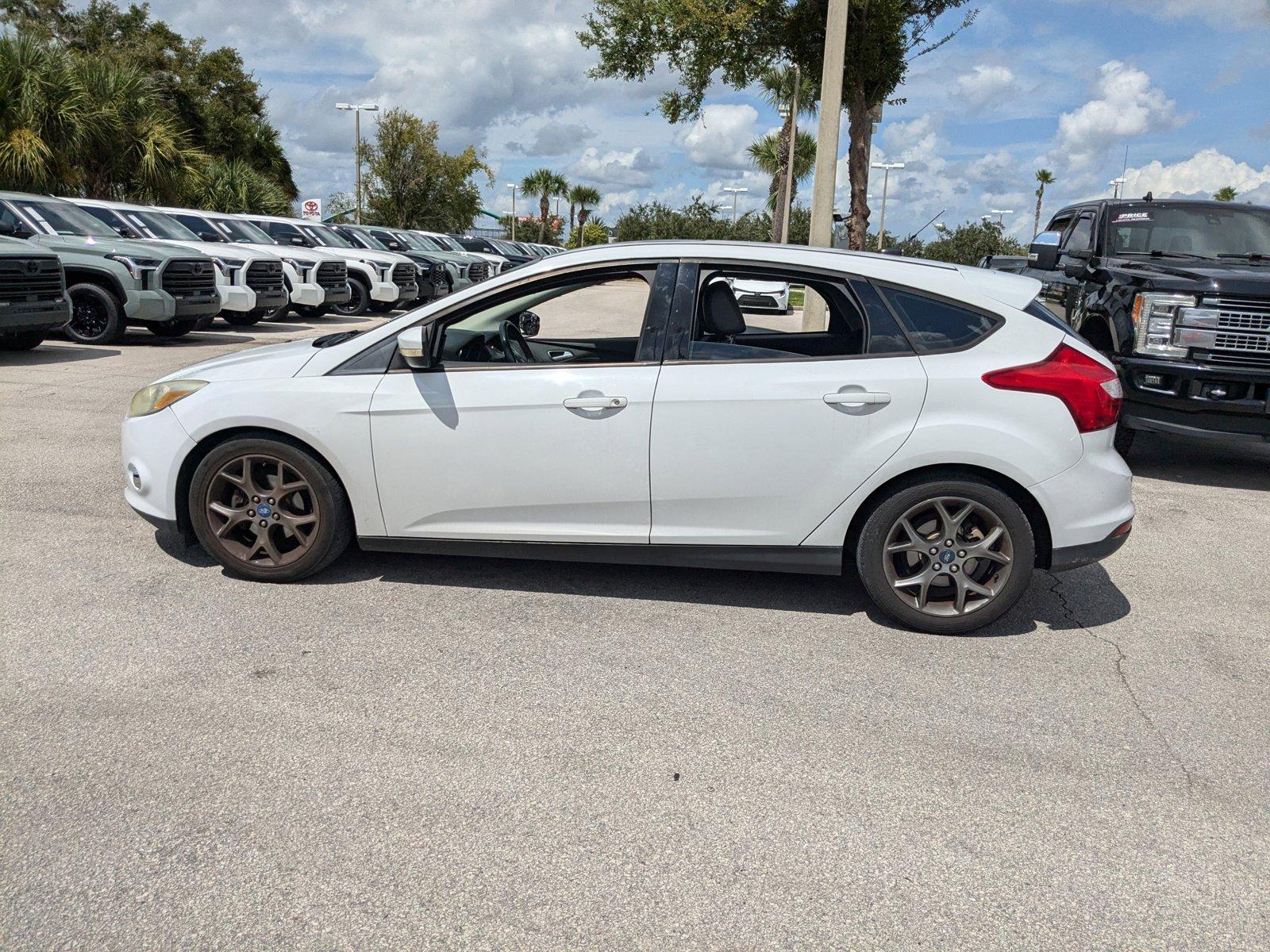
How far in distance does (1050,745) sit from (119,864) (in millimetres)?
2832

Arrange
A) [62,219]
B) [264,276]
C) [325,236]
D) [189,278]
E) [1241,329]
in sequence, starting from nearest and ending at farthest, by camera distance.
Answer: [1241,329]
[62,219]
[189,278]
[264,276]
[325,236]

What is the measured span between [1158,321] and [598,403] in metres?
5.03

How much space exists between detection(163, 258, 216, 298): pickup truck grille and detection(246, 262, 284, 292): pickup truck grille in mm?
1466

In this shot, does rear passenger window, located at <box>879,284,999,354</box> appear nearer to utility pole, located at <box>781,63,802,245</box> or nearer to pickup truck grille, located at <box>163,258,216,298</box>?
pickup truck grille, located at <box>163,258,216,298</box>

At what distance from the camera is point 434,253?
2748cm

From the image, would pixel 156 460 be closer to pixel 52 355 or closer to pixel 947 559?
pixel 947 559

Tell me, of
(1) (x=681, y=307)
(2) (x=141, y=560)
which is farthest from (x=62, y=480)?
(1) (x=681, y=307)

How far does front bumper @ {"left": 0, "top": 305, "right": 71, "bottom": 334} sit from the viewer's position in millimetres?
11359

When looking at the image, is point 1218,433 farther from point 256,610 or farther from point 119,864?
point 119,864

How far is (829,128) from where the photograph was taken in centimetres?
1384

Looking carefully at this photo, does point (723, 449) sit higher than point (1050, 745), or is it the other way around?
point (723, 449)

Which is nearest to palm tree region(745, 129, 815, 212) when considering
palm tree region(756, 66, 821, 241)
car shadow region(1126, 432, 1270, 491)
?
palm tree region(756, 66, 821, 241)

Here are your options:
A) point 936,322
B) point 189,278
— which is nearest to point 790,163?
point 189,278

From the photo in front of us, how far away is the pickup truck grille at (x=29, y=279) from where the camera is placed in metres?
11.3
